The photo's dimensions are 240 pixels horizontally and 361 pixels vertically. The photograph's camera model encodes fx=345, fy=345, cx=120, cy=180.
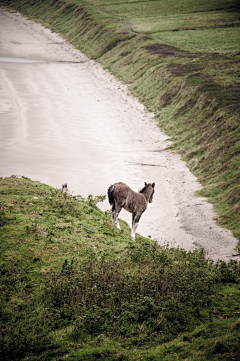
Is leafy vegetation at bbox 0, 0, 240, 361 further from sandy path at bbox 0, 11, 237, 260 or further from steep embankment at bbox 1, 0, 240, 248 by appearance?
steep embankment at bbox 1, 0, 240, 248

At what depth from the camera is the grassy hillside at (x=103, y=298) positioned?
800 cm

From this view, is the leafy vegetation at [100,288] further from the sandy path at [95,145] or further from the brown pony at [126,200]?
the sandy path at [95,145]

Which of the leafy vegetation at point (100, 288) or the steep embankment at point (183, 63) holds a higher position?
the steep embankment at point (183, 63)

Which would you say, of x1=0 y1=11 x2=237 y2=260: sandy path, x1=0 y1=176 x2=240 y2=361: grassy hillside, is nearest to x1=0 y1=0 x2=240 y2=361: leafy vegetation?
x1=0 y1=176 x2=240 y2=361: grassy hillside

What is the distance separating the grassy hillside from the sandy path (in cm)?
812

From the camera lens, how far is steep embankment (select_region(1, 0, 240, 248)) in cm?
3031

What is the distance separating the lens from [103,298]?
9.59 m

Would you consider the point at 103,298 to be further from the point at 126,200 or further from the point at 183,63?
the point at 183,63

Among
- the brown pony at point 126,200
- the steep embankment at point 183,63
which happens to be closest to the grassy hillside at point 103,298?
the brown pony at point 126,200

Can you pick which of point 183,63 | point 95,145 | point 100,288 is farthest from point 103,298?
point 183,63

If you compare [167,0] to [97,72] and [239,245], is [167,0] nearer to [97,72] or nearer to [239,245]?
[97,72]

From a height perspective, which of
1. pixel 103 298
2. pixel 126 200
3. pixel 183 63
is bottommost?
pixel 103 298

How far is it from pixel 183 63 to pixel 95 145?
27.9m

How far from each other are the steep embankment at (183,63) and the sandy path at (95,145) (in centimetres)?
176
